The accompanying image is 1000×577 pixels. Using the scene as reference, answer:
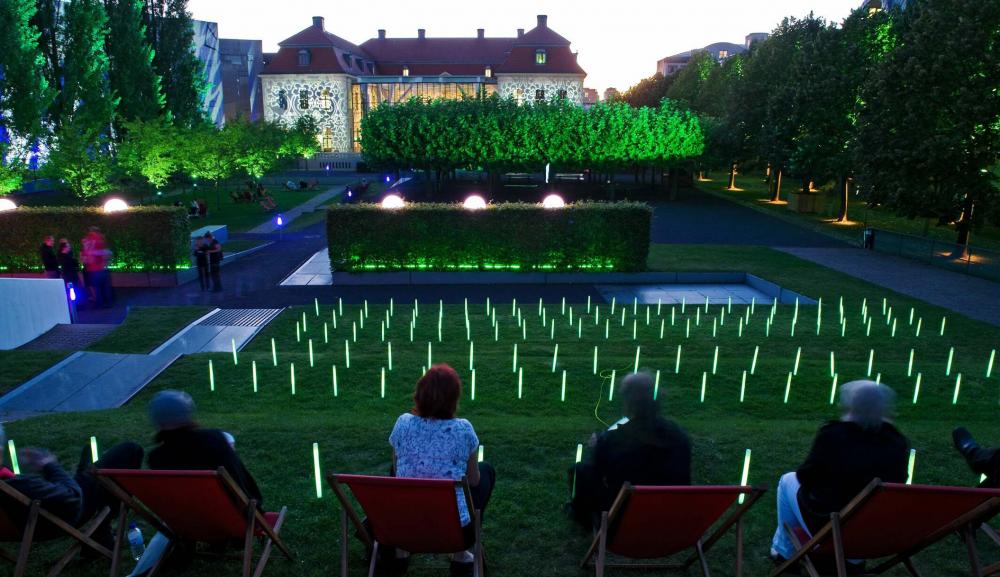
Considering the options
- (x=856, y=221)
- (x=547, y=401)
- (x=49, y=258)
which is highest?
(x=49, y=258)

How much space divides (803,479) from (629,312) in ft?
34.9

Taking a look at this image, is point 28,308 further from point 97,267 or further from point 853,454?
point 853,454

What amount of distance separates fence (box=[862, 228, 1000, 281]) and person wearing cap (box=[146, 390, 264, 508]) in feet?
73.9

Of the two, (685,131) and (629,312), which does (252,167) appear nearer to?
(685,131)

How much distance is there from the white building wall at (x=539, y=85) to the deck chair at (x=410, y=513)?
231 feet

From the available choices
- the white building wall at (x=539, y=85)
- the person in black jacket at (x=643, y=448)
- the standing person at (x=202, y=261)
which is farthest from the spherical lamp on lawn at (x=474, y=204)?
the white building wall at (x=539, y=85)

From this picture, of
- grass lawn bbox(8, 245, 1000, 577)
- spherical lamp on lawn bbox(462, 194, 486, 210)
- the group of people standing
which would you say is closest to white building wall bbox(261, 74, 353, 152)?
spherical lamp on lawn bbox(462, 194, 486, 210)

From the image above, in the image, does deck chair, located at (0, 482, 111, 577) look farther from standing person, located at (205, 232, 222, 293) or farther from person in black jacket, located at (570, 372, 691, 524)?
standing person, located at (205, 232, 222, 293)

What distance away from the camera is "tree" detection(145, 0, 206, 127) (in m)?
49.6

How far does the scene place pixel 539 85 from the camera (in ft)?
235

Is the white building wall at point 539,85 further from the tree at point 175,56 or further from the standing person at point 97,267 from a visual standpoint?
the standing person at point 97,267

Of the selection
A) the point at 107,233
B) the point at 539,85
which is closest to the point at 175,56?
the point at 539,85

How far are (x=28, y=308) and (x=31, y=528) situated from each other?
428 inches

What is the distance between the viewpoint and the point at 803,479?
13.9 feet
